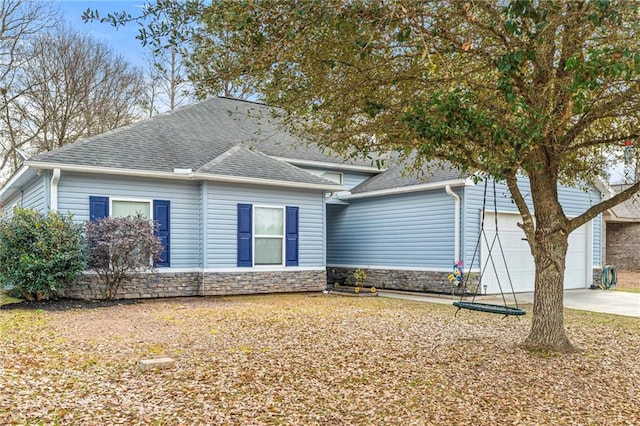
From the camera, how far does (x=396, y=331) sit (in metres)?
7.92

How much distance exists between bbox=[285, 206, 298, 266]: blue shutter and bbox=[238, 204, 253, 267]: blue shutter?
1035 millimetres

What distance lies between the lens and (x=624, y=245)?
23.1m

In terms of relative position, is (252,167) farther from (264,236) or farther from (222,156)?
(264,236)

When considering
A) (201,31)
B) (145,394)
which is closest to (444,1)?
(201,31)

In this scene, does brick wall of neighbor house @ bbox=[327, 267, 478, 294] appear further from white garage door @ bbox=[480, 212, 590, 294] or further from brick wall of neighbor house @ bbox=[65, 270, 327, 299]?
brick wall of neighbor house @ bbox=[65, 270, 327, 299]

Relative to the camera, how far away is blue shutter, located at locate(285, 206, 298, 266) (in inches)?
527

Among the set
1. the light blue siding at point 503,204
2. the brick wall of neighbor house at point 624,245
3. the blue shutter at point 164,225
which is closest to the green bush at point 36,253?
the blue shutter at point 164,225

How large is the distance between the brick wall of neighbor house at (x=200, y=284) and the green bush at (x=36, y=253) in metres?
0.85

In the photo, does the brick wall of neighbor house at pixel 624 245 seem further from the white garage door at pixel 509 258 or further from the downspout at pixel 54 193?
the downspout at pixel 54 193

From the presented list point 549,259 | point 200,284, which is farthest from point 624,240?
point 549,259

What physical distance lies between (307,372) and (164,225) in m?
7.53

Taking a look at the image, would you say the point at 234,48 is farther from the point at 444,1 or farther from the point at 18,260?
the point at 18,260

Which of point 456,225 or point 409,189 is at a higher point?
point 409,189

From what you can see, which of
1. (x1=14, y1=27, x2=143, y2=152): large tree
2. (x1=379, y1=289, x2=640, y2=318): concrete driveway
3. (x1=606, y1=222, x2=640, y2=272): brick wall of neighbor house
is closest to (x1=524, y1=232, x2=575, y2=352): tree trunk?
(x1=379, y1=289, x2=640, y2=318): concrete driveway
